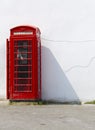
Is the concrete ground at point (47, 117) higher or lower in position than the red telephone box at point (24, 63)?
lower

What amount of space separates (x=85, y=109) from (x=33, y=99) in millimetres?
1564

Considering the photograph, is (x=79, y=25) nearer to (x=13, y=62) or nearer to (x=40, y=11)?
(x=40, y=11)

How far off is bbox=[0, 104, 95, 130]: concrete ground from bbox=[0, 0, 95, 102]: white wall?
0.78m

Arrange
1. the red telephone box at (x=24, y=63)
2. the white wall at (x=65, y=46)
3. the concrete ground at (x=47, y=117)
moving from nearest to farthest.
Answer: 1. the concrete ground at (x=47, y=117)
2. the red telephone box at (x=24, y=63)
3. the white wall at (x=65, y=46)

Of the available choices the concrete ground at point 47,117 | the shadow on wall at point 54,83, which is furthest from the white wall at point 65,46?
the concrete ground at point 47,117

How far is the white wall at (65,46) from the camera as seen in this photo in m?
13.2

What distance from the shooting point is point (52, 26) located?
13305mm

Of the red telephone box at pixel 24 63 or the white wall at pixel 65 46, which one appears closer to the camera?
the red telephone box at pixel 24 63

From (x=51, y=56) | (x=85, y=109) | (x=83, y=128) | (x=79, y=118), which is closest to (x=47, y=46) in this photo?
(x=51, y=56)

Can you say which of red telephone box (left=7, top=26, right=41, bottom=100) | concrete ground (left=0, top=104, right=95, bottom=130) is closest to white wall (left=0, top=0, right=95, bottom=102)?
red telephone box (left=7, top=26, right=41, bottom=100)

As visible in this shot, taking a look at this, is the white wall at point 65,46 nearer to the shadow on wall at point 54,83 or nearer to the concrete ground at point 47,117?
the shadow on wall at point 54,83

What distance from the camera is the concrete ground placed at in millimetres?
9438

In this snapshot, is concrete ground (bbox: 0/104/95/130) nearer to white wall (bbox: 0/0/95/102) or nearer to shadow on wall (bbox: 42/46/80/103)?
shadow on wall (bbox: 42/46/80/103)

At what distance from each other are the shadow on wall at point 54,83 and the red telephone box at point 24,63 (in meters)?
0.43
